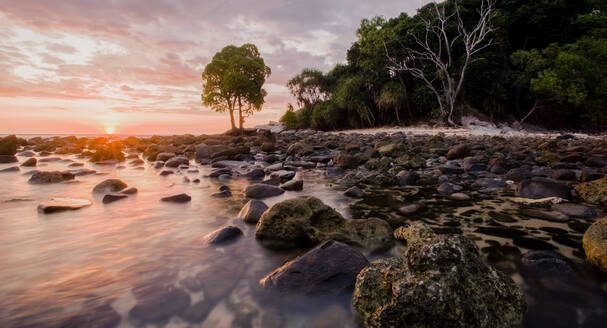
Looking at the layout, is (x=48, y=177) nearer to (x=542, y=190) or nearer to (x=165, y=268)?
(x=165, y=268)

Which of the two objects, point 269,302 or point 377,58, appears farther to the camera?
point 377,58

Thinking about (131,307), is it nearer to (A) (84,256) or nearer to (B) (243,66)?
(A) (84,256)

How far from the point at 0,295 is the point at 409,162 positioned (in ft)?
23.8

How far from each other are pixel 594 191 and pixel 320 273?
4.34 meters

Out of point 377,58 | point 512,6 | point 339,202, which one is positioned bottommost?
point 339,202

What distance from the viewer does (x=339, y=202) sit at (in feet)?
14.6

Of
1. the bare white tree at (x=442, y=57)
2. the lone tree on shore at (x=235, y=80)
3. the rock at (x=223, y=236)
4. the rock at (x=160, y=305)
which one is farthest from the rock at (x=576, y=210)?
the lone tree on shore at (x=235, y=80)

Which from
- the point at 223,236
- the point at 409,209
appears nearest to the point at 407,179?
the point at 409,209

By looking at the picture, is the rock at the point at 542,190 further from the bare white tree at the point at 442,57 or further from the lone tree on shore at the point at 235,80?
the lone tree on shore at the point at 235,80

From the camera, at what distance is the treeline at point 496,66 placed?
23297mm

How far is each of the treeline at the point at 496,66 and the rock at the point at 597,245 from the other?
24.9 m

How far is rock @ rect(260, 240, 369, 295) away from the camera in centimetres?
197

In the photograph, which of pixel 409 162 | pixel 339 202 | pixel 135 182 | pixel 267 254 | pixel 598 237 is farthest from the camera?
pixel 409 162

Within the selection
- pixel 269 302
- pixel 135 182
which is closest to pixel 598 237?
pixel 269 302
